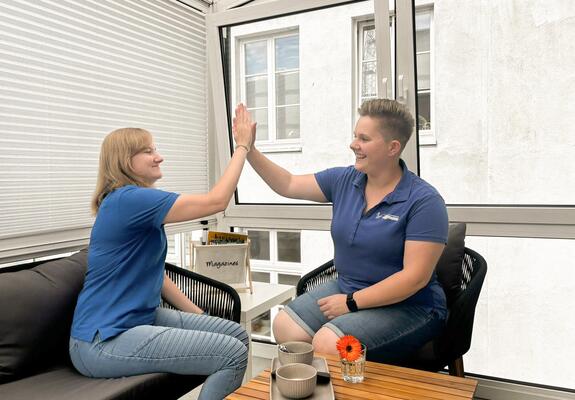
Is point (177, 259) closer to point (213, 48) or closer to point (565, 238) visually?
point (213, 48)

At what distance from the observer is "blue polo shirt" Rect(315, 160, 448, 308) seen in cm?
186

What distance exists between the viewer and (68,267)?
2016 millimetres

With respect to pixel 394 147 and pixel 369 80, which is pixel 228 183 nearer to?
pixel 394 147

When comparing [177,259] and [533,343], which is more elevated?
[177,259]

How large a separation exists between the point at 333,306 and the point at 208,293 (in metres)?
0.70

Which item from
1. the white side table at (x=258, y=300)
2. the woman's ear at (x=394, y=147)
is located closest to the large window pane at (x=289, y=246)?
the white side table at (x=258, y=300)

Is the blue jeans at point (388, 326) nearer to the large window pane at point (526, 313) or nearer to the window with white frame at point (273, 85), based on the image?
the large window pane at point (526, 313)

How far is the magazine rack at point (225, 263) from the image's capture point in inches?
104

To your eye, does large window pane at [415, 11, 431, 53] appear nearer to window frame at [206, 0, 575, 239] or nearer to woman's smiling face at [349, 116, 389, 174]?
window frame at [206, 0, 575, 239]

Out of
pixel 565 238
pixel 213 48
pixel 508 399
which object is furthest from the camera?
pixel 213 48

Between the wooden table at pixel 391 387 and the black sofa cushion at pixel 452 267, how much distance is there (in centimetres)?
75

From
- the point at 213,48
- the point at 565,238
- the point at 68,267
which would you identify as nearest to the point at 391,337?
the point at 565,238

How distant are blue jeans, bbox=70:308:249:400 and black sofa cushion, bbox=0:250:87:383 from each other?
113 millimetres

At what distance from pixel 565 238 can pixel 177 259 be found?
2481mm
